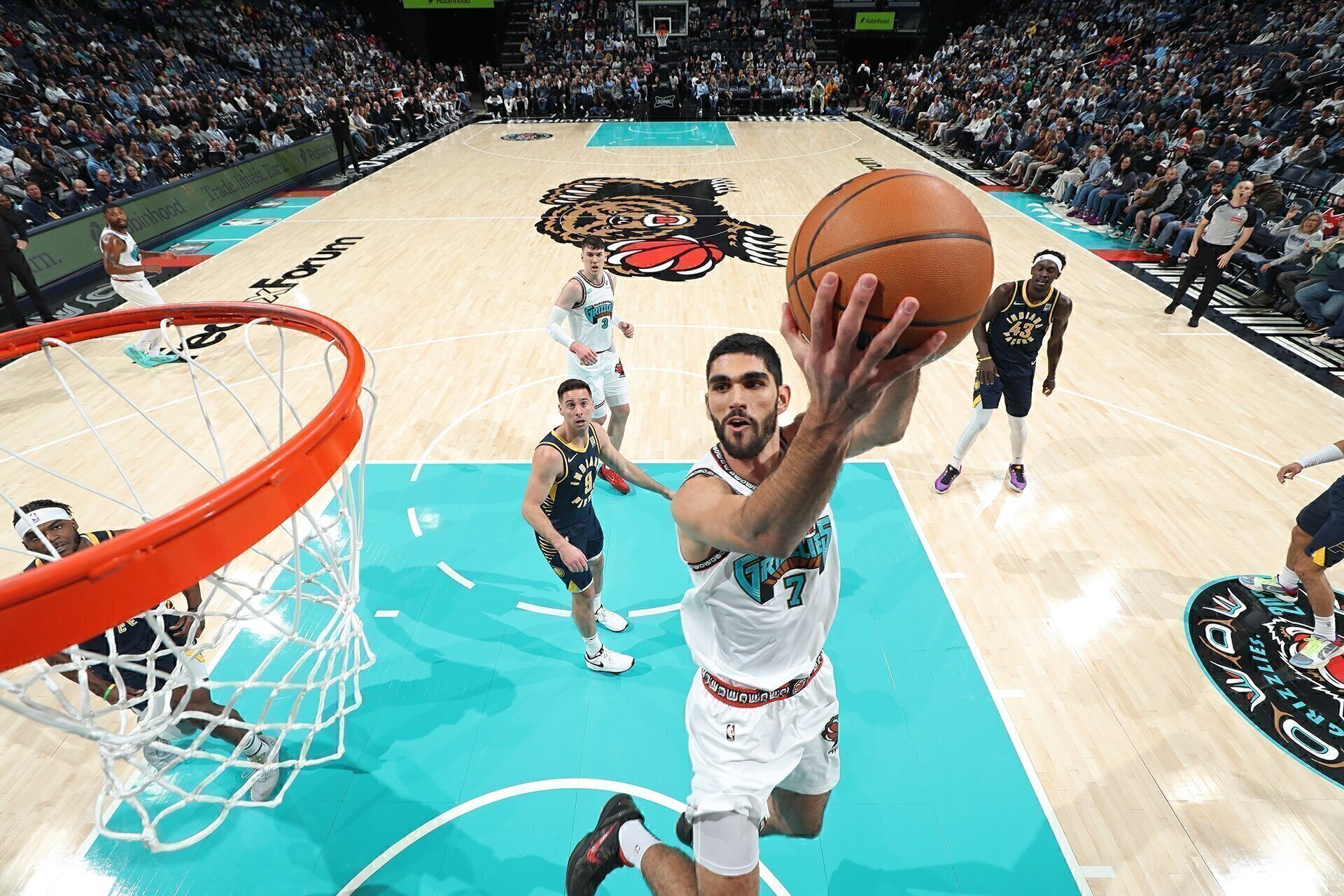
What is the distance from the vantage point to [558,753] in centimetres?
348

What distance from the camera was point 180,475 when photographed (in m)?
5.61

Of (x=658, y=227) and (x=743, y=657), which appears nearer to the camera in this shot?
(x=743, y=657)

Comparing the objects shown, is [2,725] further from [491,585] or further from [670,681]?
[670,681]

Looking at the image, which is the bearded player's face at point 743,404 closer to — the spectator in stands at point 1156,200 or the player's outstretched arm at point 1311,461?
the player's outstretched arm at point 1311,461

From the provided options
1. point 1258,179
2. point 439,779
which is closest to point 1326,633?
point 439,779

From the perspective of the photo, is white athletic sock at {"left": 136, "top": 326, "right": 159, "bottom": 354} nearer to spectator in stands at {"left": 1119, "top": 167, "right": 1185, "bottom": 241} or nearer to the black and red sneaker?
the black and red sneaker

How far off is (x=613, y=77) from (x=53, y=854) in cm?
2644

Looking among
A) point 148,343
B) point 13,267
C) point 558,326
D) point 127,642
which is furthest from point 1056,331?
point 13,267

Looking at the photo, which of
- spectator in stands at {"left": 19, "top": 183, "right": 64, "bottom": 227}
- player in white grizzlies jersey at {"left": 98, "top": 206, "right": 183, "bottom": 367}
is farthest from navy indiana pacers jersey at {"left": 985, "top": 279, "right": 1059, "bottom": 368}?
spectator in stands at {"left": 19, "top": 183, "right": 64, "bottom": 227}

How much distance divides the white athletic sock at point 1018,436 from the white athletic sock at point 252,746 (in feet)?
17.0

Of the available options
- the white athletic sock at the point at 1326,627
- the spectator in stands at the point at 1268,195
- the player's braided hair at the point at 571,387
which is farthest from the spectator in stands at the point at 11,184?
the spectator in stands at the point at 1268,195

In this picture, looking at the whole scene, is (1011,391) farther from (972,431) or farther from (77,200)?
(77,200)

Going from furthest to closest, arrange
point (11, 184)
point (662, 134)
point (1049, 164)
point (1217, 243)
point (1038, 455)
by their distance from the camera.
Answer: point (662, 134) → point (1049, 164) → point (11, 184) → point (1217, 243) → point (1038, 455)

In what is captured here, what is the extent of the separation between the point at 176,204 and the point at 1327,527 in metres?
15.0
